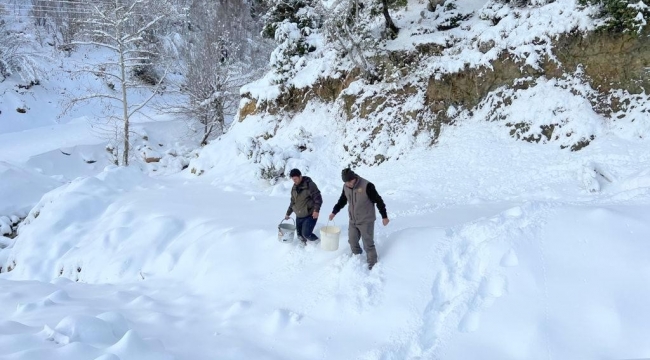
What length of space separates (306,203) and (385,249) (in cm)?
127

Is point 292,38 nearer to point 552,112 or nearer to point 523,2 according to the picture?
point 523,2

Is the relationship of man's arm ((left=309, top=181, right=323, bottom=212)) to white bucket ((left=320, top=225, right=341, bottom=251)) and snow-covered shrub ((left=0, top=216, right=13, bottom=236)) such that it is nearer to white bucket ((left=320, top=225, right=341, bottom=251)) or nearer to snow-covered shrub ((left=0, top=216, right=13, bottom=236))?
white bucket ((left=320, top=225, right=341, bottom=251))

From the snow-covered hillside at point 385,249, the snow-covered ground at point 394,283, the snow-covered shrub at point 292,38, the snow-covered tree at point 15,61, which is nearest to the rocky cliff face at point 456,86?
the snow-covered hillside at point 385,249

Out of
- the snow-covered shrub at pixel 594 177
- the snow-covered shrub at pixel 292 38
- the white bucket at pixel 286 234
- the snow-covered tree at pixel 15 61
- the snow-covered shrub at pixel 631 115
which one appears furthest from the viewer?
the snow-covered tree at pixel 15 61

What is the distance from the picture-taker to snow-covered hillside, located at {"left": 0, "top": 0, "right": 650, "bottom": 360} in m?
3.83

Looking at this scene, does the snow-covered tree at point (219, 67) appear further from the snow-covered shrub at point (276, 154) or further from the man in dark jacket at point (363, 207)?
the man in dark jacket at point (363, 207)

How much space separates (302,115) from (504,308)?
32.3 ft

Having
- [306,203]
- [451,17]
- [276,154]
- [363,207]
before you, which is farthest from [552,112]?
[276,154]

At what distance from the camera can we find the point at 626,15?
790cm

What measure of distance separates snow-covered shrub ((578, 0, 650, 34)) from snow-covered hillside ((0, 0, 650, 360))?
69 cm

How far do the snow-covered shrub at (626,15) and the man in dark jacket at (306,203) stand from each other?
7392 millimetres

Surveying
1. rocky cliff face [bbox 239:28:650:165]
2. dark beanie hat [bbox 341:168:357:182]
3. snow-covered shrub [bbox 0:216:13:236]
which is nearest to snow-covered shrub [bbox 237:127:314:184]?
rocky cliff face [bbox 239:28:650:165]

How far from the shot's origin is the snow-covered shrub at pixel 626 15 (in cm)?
774

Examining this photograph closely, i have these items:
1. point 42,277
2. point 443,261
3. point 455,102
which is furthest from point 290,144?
point 443,261
